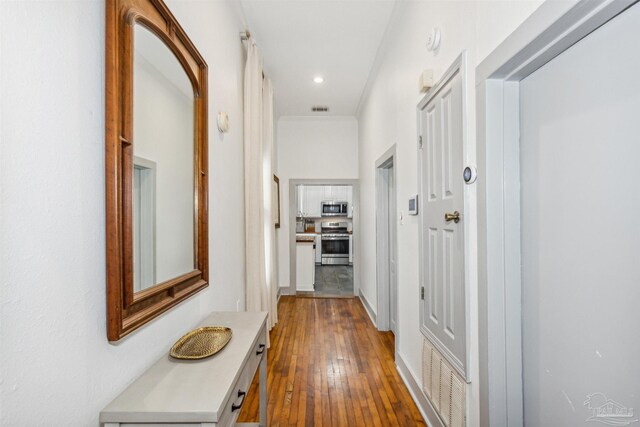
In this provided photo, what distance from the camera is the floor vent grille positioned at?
1472 mm

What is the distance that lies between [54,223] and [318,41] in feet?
9.28

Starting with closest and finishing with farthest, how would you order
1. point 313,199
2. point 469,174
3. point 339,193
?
point 469,174 < point 313,199 < point 339,193

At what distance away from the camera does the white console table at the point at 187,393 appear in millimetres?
839

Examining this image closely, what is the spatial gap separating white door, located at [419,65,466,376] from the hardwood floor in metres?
0.65

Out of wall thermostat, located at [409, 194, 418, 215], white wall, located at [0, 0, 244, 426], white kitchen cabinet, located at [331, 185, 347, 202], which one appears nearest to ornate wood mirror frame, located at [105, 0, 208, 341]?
white wall, located at [0, 0, 244, 426]

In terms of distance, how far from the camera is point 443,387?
1654 mm

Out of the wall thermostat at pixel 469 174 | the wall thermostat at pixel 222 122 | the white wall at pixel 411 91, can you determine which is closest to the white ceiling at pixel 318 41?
the white wall at pixel 411 91

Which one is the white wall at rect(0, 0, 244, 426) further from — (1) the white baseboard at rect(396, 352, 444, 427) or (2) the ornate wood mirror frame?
(1) the white baseboard at rect(396, 352, 444, 427)

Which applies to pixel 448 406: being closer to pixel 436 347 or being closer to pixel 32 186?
pixel 436 347

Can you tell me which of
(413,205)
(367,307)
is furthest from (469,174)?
(367,307)

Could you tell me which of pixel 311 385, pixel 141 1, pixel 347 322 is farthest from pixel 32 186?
pixel 347 322

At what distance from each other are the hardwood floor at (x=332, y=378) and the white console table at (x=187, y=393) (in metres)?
0.96

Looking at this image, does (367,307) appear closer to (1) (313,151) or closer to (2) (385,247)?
(2) (385,247)

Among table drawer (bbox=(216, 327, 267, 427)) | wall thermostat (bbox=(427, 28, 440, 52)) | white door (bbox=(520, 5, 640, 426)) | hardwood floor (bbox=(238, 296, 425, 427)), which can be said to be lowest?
hardwood floor (bbox=(238, 296, 425, 427))
